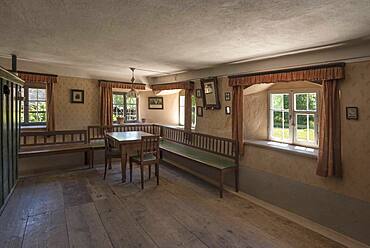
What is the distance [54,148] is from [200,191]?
122 inches

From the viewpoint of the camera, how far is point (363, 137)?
2535 millimetres

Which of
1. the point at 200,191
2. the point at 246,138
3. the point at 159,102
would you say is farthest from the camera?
the point at 159,102

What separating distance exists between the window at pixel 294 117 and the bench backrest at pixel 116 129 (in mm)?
3267

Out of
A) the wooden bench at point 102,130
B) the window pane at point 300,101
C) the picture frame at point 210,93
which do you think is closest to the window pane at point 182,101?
the wooden bench at point 102,130

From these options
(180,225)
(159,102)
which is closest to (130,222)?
(180,225)

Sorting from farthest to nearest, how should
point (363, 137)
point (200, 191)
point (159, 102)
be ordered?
point (159, 102), point (200, 191), point (363, 137)

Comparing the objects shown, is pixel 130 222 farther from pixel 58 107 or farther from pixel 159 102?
pixel 159 102

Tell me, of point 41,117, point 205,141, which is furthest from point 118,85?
point 205,141

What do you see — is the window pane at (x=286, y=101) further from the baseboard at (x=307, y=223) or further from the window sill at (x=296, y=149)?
the baseboard at (x=307, y=223)

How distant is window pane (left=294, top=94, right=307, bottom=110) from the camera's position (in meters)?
3.68

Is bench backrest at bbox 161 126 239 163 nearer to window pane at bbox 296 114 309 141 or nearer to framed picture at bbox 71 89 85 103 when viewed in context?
window pane at bbox 296 114 309 141

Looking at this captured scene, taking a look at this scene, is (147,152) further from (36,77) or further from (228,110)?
(36,77)

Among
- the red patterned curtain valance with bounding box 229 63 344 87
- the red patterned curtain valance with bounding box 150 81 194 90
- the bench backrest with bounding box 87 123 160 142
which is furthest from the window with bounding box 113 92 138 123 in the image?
the red patterned curtain valance with bounding box 229 63 344 87

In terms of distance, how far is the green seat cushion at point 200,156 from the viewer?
12.8ft
